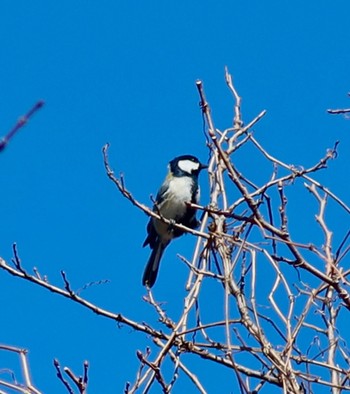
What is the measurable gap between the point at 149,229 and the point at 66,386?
544cm

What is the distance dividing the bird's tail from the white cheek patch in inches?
31.6

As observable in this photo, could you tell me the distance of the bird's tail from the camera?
6.86 metres

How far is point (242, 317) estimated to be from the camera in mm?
2221

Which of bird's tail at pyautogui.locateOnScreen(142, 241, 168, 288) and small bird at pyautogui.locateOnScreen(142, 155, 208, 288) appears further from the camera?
small bird at pyautogui.locateOnScreen(142, 155, 208, 288)

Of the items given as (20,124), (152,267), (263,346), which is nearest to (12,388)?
(263,346)

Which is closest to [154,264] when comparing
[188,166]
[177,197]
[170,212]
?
[170,212]

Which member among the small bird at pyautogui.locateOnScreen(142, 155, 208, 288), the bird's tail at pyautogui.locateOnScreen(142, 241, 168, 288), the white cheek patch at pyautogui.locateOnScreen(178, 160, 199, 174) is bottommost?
the bird's tail at pyautogui.locateOnScreen(142, 241, 168, 288)

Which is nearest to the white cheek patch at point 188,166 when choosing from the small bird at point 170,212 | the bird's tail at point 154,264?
the small bird at point 170,212

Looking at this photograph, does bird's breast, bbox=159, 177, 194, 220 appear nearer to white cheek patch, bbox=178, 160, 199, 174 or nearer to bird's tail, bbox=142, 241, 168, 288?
white cheek patch, bbox=178, 160, 199, 174

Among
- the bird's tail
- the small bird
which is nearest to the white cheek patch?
the small bird

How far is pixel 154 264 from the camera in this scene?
274 inches

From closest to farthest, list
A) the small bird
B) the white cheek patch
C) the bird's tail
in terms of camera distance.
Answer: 1. the bird's tail
2. the small bird
3. the white cheek patch

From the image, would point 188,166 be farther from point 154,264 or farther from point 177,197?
point 154,264

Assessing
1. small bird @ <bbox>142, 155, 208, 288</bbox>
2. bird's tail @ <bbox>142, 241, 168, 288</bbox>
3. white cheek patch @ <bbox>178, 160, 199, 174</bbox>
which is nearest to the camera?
bird's tail @ <bbox>142, 241, 168, 288</bbox>
